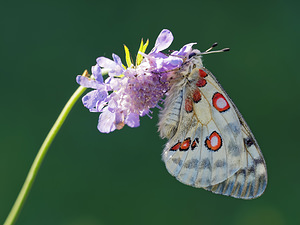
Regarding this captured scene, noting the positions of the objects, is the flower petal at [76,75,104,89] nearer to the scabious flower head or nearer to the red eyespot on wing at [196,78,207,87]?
the scabious flower head

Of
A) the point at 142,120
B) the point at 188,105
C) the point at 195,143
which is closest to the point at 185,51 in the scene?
the point at 188,105

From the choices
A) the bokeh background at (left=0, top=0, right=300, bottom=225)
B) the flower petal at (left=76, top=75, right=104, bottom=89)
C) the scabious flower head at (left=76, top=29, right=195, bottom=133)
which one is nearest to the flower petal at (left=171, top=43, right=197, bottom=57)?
the scabious flower head at (left=76, top=29, right=195, bottom=133)

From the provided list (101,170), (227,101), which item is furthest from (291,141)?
(227,101)

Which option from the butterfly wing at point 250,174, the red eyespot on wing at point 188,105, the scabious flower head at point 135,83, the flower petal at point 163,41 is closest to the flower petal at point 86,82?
the scabious flower head at point 135,83

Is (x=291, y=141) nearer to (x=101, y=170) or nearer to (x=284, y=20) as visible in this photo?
(x=284, y=20)

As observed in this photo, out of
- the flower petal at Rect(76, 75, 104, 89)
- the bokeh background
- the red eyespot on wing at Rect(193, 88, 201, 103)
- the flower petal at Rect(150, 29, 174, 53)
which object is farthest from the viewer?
the bokeh background

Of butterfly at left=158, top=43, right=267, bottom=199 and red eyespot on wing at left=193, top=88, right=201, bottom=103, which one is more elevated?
red eyespot on wing at left=193, top=88, right=201, bottom=103

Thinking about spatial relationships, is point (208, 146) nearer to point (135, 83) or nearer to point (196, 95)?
point (196, 95)
